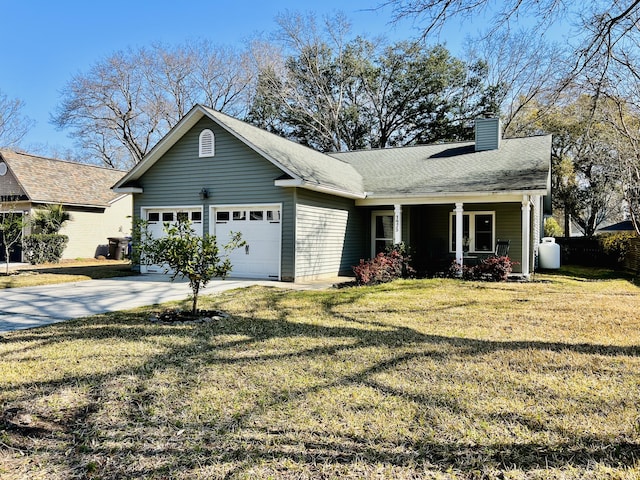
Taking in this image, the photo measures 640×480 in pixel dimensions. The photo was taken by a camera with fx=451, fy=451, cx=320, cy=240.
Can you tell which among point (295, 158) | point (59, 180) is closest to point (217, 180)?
point (295, 158)

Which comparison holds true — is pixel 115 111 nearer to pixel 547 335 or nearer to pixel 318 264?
pixel 318 264

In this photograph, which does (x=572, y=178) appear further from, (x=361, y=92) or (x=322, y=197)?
(x=322, y=197)

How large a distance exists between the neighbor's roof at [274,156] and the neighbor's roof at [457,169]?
57.6 inches

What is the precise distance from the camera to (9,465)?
9.28 ft

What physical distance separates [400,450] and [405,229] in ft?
41.6

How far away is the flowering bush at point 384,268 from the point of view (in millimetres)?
11928

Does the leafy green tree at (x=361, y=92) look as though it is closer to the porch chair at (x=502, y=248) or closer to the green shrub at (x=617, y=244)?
the green shrub at (x=617, y=244)

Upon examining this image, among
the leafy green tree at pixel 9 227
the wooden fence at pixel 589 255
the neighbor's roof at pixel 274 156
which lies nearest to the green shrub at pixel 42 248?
the leafy green tree at pixel 9 227

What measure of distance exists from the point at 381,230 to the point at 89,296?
32.5ft

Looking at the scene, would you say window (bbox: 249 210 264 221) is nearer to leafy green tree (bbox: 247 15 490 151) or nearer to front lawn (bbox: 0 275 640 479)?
front lawn (bbox: 0 275 640 479)

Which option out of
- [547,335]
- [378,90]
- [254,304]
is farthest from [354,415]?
[378,90]

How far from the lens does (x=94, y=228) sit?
2122cm

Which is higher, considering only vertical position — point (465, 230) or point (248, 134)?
point (248, 134)

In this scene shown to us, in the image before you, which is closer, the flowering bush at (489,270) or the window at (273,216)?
the window at (273,216)
